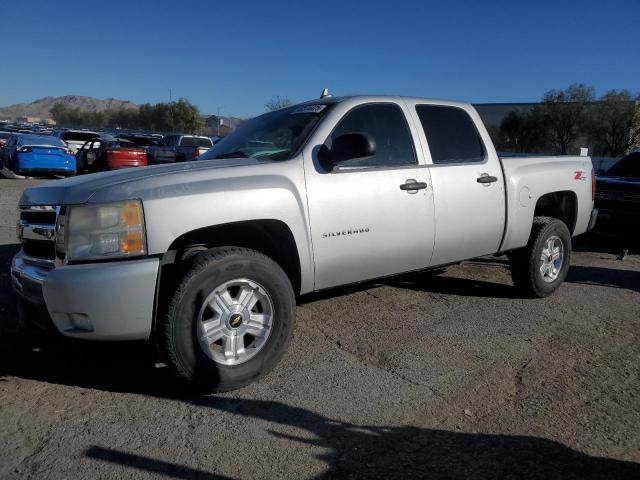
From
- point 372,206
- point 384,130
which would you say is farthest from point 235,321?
point 384,130

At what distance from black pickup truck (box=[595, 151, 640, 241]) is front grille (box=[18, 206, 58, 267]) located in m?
8.08

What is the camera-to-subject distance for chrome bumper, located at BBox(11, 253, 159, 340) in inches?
118

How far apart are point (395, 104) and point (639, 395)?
280 centimetres

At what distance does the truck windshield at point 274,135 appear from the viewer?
4.02 metres

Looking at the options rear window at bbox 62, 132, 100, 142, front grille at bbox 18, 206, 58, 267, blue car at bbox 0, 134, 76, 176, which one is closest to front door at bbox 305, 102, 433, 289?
front grille at bbox 18, 206, 58, 267

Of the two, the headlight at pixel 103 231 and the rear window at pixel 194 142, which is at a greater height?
the rear window at pixel 194 142

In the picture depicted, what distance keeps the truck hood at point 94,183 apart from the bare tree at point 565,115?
1715 inches

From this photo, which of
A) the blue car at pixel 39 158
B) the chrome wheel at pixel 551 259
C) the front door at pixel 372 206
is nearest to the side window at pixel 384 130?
the front door at pixel 372 206

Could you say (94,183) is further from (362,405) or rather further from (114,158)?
(114,158)

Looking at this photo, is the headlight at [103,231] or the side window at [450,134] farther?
the side window at [450,134]

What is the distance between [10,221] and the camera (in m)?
9.34

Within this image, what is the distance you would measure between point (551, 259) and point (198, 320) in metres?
4.03

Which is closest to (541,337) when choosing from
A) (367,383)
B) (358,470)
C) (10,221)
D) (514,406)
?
(514,406)

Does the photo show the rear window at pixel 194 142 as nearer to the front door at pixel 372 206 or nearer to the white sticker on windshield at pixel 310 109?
the white sticker on windshield at pixel 310 109
